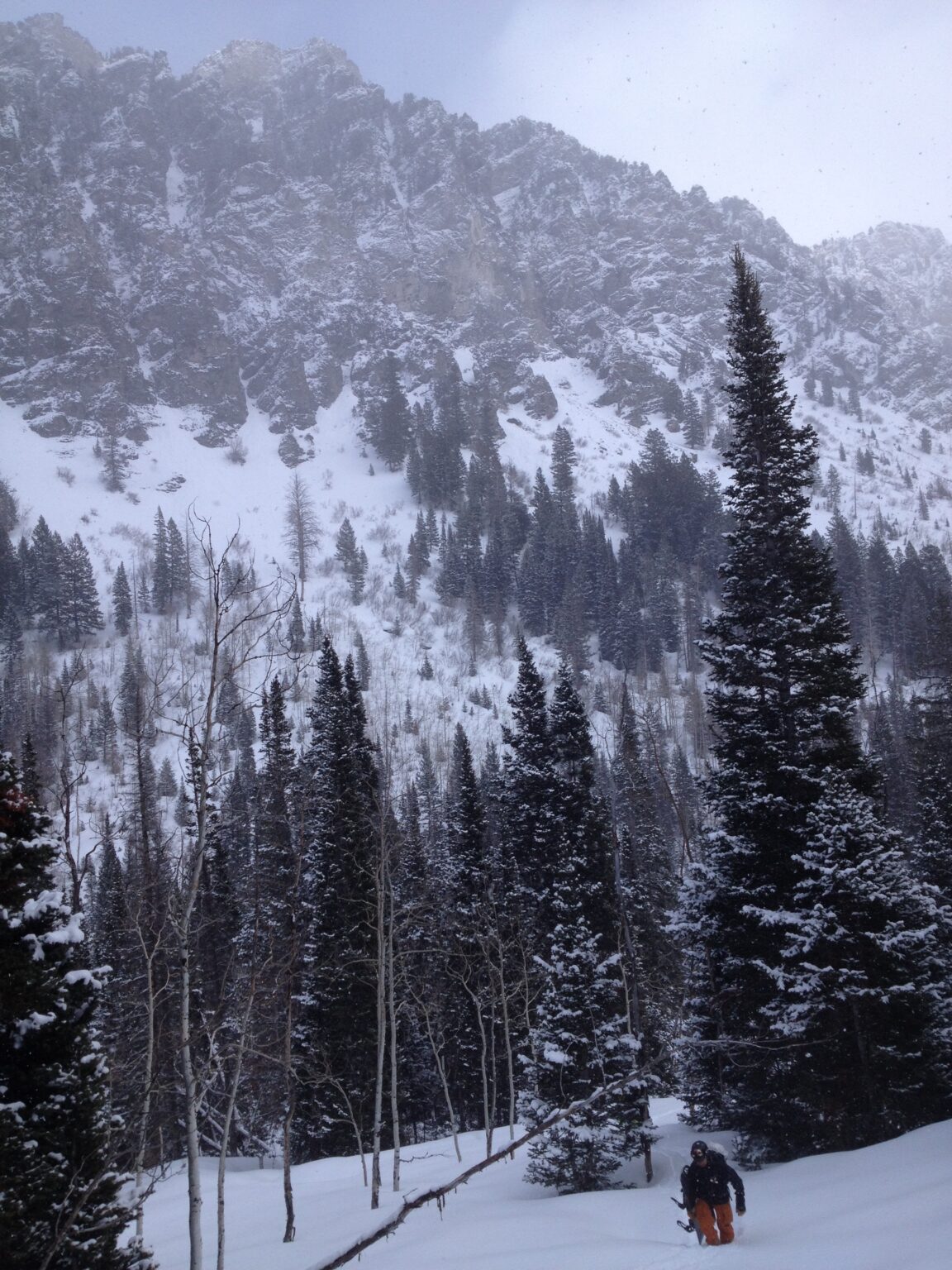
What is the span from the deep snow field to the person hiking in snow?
0.22 meters

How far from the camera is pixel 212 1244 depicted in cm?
1808

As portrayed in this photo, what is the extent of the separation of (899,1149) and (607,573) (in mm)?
104943

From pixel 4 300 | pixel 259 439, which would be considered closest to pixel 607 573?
pixel 259 439

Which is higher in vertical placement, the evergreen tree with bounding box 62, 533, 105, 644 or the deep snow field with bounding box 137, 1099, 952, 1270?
the evergreen tree with bounding box 62, 533, 105, 644

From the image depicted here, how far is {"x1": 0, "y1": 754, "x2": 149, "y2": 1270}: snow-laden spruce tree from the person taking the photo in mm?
7098

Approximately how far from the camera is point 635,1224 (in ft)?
42.2

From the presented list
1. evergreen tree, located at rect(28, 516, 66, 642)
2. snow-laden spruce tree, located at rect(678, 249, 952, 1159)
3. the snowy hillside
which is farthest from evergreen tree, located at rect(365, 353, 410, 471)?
snow-laden spruce tree, located at rect(678, 249, 952, 1159)

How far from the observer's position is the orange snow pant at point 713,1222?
10102mm

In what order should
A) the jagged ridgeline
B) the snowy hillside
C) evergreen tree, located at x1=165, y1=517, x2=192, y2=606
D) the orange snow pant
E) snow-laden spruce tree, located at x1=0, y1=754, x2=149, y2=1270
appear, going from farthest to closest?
evergreen tree, located at x1=165, y1=517, x2=192, y2=606 → the snowy hillside → the jagged ridgeline → the orange snow pant → snow-laden spruce tree, located at x1=0, y1=754, x2=149, y2=1270

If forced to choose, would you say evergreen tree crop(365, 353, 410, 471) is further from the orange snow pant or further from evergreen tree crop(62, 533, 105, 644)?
the orange snow pant

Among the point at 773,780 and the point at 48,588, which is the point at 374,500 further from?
the point at 773,780

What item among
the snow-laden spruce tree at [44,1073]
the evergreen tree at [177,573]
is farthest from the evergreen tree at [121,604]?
the snow-laden spruce tree at [44,1073]

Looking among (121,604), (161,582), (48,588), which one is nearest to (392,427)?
(161,582)

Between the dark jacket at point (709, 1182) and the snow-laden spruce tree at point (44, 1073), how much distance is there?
6667 mm
